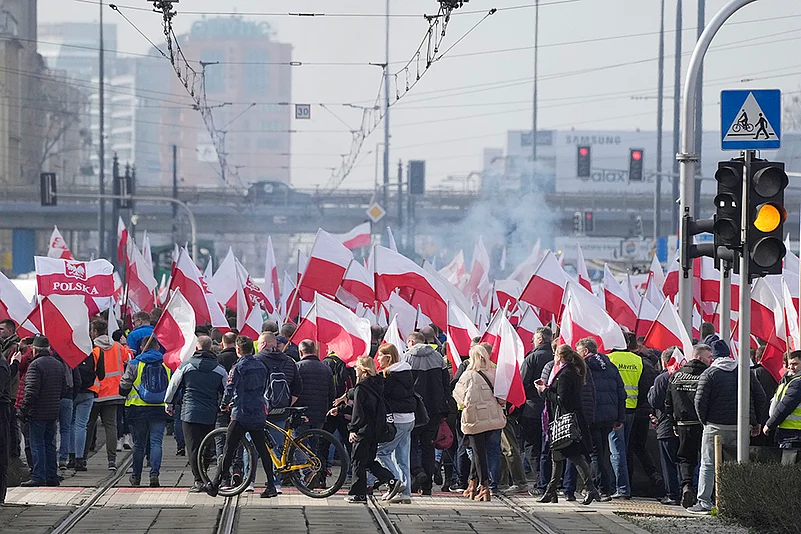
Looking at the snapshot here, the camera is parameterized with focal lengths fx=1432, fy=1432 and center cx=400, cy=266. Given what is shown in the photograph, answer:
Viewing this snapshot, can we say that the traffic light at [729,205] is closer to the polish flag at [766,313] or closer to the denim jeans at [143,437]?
the polish flag at [766,313]

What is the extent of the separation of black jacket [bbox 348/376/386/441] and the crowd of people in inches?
0.5

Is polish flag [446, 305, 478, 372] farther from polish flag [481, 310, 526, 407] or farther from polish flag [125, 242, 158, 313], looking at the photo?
polish flag [125, 242, 158, 313]

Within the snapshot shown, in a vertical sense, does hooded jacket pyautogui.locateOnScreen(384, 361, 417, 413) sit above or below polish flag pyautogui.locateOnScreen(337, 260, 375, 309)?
below

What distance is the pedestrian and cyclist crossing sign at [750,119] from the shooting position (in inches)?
548

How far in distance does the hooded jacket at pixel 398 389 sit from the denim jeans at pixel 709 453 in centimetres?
291

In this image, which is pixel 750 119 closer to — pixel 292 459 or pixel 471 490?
pixel 471 490

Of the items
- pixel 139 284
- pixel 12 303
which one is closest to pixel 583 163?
pixel 139 284

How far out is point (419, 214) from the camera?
93.3 m

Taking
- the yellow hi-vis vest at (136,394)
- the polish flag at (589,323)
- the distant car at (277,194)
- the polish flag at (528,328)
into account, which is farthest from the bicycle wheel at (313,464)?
the distant car at (277,194)

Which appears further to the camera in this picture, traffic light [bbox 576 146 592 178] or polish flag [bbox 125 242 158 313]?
traffic light [bbox 576 146 592 178]

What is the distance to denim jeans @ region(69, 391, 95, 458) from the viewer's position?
1747 cm

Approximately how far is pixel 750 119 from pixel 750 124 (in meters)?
0.05

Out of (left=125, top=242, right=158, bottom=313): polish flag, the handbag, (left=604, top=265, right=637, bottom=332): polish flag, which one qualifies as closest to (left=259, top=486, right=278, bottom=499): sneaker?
the handbag

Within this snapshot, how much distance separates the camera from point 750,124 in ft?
45.8
